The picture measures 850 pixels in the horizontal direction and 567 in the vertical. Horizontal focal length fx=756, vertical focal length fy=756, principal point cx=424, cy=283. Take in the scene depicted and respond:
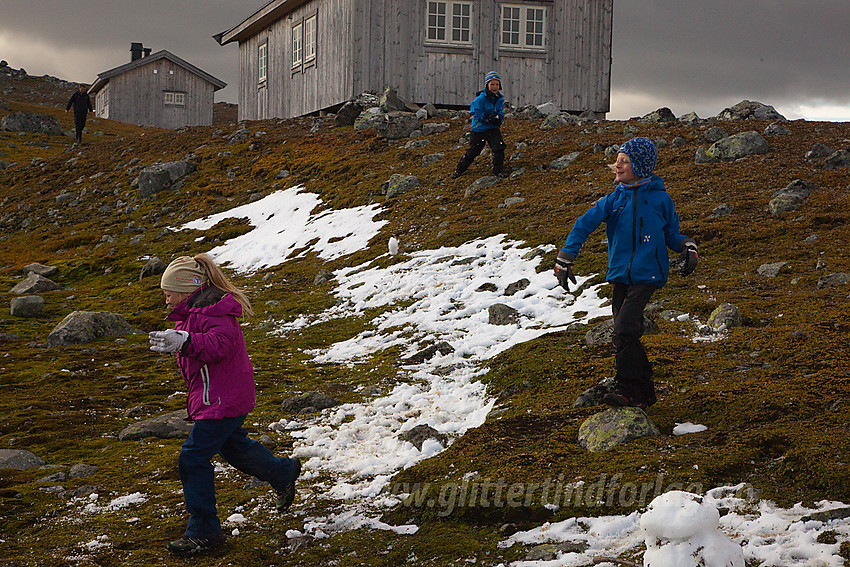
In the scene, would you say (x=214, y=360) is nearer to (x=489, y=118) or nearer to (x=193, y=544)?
(x=193, y=544)

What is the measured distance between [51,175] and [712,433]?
3163 centimetres

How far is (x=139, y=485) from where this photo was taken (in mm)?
6336

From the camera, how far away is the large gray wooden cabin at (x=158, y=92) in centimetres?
6619

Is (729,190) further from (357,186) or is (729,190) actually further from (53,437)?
(53,437)

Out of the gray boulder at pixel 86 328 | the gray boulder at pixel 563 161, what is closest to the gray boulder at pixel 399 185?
the gray boulder at pixel 563 161

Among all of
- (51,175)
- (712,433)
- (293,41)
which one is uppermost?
(293,41)

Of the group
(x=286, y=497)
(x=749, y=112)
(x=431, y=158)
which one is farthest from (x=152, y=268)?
(x=749, y=112)

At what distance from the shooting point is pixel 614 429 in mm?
5926

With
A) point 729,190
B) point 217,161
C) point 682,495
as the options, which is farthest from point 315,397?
point 217,161

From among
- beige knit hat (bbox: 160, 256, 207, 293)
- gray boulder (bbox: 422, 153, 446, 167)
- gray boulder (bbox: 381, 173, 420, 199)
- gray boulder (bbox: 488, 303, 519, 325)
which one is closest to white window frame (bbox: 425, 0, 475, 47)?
gray boulder (bbox: 422, 153, 446, 167)

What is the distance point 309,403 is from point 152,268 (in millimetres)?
11145

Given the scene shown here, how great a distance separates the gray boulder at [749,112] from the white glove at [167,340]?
2025 centimetres

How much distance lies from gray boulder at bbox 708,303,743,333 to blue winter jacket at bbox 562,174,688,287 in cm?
181

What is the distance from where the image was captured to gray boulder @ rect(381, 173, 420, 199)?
18266 millimetres
